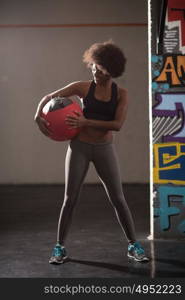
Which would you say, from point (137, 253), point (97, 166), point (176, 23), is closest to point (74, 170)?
point (97, 166)

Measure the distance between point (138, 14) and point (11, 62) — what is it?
2321mm

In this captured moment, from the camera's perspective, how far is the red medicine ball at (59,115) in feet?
10.5

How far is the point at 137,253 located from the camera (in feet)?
11.6

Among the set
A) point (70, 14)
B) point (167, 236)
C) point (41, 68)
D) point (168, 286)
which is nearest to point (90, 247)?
point (167, 236)

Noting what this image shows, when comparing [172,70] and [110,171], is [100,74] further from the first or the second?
[172,70]

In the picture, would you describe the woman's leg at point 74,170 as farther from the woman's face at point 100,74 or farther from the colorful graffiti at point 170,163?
the colorful graffiti at point 170,163

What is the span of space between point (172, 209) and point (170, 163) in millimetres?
438

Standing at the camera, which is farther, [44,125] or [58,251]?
[58,251]

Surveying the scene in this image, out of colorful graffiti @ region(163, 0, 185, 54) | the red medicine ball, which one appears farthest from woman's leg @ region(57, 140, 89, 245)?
colorful graffiti @ region(163, 0, 185, 54)

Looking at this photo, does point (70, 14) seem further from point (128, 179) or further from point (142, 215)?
point (142, 215)

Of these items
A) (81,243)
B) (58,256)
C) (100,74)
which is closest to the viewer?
(100,74)

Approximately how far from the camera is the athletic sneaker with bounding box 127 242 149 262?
3508mm

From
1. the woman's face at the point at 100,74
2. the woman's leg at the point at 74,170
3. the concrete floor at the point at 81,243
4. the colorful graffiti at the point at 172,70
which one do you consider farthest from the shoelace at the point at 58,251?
the colorful graffiti at the point at 172,70

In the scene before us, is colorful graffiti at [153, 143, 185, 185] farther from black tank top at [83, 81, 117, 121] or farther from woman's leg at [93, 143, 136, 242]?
black tank top at [83, 81, 117, 121]
